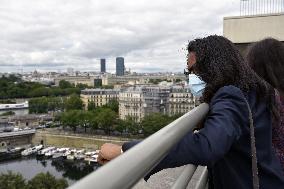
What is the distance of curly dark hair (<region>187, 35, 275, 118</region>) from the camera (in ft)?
2.57

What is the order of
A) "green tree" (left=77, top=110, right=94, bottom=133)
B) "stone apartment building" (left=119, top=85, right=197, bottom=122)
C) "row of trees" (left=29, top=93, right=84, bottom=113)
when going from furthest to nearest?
"row of trees" (left=29, top=93, right=84, bottom=113), "stone apartment building" (left=119, top=85, right=197, bottom=122), "green tree" (left=77, top=110, right=94, bottom=133)

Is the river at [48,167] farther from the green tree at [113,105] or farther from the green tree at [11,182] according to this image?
the green tree at [113,105]

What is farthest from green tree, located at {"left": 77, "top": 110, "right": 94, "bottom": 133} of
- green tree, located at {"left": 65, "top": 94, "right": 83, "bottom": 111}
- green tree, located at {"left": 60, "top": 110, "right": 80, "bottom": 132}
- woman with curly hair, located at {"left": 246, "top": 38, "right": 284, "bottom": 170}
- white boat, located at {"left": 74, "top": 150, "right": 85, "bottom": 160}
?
woman with curly hair, located at {"left": 246, "top": 38, "right": 284, "bottom": 170}

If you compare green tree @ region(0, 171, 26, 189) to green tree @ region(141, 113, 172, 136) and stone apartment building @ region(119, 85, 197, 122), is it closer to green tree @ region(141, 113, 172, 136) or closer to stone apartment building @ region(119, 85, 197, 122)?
green tree @ region(141, 113, 172, 136)

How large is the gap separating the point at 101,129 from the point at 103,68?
69.7 m

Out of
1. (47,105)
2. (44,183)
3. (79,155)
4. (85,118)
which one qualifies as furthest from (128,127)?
(47,105)

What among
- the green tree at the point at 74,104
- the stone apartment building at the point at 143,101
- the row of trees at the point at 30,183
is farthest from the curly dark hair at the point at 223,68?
the green tree at the point at 74,104

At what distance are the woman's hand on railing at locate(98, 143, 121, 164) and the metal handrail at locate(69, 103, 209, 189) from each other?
10 centimetres

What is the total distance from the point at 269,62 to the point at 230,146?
→ 468 mm

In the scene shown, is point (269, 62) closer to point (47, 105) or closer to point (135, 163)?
point (135, 163)

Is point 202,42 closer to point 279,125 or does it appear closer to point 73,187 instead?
point 279,125

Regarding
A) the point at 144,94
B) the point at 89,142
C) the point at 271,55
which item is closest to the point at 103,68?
the point at 144,94

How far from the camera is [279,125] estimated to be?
86cm

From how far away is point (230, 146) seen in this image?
648mm
